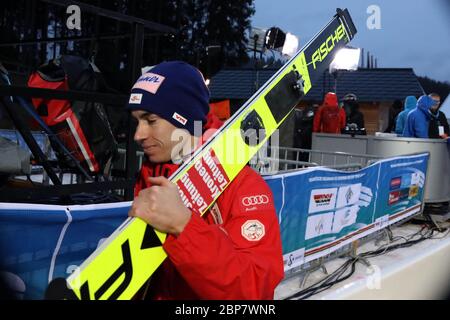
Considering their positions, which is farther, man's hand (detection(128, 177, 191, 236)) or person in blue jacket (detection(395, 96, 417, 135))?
person in blue jacket (detection(395, 96, 417, 135))

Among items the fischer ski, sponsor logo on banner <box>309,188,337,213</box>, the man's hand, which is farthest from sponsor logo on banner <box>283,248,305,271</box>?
the man's hand

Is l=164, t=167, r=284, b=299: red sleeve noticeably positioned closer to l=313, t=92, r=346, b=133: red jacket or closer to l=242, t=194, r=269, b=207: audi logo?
l=242, t=194, r=269, b=207: audi logo

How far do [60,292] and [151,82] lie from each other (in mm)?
716

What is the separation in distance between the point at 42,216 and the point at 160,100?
0.95m

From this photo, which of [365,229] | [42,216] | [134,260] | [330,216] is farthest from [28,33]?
[365,229]

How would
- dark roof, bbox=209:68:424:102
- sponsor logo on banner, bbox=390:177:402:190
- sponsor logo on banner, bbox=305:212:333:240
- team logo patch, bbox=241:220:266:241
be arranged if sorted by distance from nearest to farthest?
team logo patch, bbox=241:220:266:241
sponsor logo on banner, bbox=305:212:333:240
sponsor logo on banner, bbox=390:177:402:190
dark roof, bbox=209:68:424:102

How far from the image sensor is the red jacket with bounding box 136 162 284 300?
116cm

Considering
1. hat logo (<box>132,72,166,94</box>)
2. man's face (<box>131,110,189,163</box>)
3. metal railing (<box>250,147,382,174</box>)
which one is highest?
hat logo (<box>132,72,166,94</box>)

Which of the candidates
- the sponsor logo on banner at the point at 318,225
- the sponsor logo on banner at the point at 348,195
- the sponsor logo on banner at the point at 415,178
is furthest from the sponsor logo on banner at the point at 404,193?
the sponsor logo on banner at the point at 318,225

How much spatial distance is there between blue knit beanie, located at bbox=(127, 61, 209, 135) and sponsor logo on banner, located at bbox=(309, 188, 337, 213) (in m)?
2.79

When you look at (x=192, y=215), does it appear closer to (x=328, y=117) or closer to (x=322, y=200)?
(x=322, y=200)

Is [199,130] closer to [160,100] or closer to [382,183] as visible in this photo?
[160,100]

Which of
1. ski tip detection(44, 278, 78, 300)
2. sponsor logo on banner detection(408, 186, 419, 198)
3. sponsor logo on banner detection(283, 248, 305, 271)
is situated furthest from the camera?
sponsor logo on banner detection(408, 186, 419, 198)

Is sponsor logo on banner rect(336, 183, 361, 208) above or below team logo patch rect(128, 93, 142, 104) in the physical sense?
below
